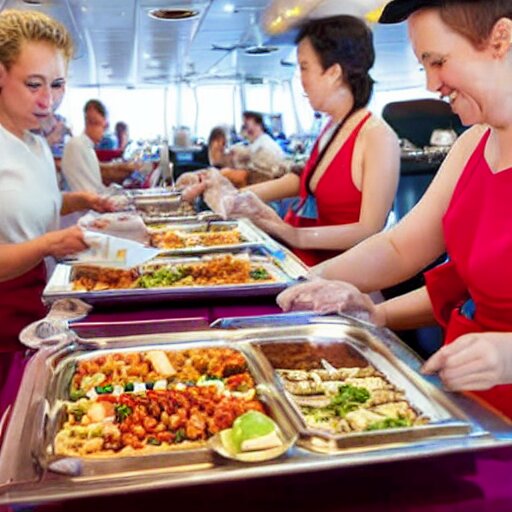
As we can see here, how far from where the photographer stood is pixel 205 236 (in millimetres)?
2516

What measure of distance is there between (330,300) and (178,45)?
11.1 meters

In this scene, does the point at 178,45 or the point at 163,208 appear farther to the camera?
the point at 178,45

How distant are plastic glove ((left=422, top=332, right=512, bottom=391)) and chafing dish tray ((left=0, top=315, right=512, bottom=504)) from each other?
0.03m

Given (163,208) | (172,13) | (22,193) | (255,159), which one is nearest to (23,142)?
(22,193)

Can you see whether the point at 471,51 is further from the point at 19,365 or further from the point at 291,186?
the point at 291,186

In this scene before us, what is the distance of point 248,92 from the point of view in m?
20.1

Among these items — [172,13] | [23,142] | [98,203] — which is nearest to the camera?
[23,142]

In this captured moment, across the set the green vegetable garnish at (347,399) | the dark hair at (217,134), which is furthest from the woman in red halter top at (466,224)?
the dark hair at (217,134)

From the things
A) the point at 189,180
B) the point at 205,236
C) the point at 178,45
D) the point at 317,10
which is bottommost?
the point at 205,236

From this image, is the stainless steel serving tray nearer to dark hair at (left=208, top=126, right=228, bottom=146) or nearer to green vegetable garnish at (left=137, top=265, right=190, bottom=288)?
green vegetable garnish at (left=137, top=265, right=190, bottom=288)

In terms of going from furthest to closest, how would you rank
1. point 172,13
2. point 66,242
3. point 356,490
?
point 172,13, point 66,242, point 356,490

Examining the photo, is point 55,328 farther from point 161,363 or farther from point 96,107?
point 96,107

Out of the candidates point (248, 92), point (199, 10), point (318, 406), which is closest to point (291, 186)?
point (318, 406)

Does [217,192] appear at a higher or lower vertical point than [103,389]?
higher
